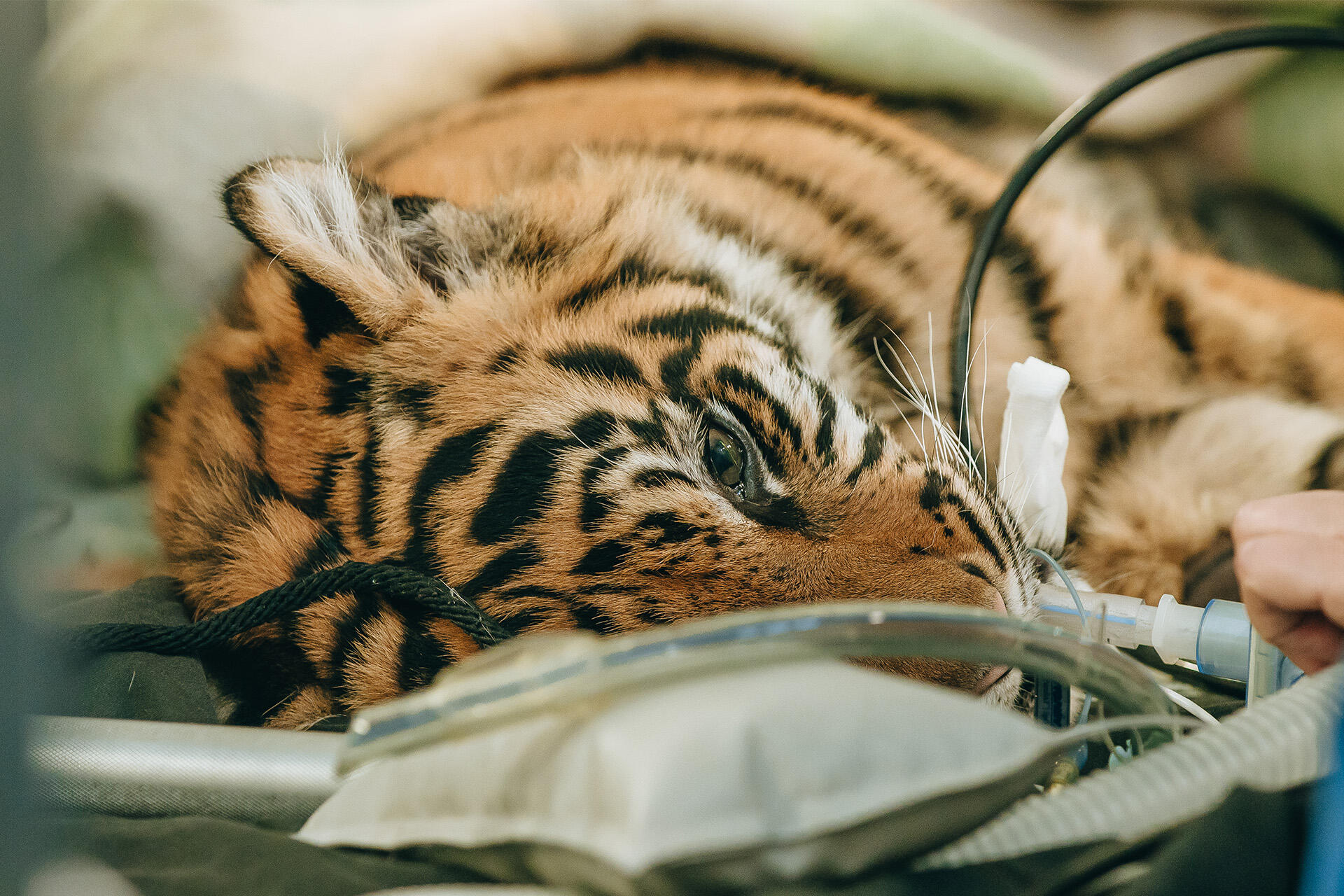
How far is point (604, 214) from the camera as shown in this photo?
→ 1.07m

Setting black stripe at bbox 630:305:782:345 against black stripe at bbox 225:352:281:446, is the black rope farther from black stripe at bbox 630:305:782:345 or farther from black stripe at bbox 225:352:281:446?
black stripe at bbox 630:305:782:345

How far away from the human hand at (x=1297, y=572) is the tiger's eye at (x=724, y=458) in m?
0.40

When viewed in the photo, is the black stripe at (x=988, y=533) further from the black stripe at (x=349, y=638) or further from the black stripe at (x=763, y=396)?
the black stripe at (x=349, y=638)

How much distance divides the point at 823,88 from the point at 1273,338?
78 centimetres

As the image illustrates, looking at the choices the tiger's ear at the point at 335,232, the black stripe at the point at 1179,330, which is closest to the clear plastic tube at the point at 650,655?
the tiger's ear at the point at 335,232

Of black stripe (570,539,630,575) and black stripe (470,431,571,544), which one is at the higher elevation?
black stripe (470,431,571,544)

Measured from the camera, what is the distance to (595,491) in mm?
769

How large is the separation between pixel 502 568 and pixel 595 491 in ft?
0.35

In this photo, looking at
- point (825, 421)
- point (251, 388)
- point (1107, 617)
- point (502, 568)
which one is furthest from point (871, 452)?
point (251, 388)

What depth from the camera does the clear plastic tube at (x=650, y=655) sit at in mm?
406

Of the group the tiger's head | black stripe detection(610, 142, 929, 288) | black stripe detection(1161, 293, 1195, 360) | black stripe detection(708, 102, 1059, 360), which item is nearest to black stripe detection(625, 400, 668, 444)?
the tiger's head

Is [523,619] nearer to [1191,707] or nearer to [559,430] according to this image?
[559,430]

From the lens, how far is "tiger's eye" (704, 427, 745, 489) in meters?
0.83

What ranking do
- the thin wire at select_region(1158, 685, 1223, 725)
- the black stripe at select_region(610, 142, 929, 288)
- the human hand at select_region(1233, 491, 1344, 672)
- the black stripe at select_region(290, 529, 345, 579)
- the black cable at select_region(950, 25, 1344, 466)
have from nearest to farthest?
1. the human hand at select_region(1233, 491, 1344, 672)
2. the thin wire at select_region(1158, 685, 1223, 725)
3. the black stripe at select_region(290, 529, 345, 579)
4. the black cable at select_region(950, 25, 1344, 466)
5. the black stripe at select_region(610, 142, 929, 288)
